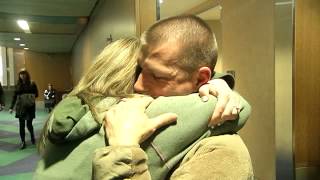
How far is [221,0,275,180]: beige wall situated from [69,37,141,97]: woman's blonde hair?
1833 mm

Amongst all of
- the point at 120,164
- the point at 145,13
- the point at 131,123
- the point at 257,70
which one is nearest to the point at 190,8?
the point at 145,13

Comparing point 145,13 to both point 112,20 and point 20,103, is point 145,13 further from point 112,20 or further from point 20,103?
point 20,103

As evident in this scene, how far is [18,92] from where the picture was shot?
243 inches

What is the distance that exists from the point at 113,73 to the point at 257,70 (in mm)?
2152

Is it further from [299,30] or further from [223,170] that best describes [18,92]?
[223,170]

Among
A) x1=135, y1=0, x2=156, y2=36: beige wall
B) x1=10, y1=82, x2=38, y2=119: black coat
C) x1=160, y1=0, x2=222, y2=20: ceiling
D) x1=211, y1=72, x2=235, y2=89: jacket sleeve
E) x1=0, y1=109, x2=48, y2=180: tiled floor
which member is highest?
x1=160, y1=0, x2=222, y2=20: ceiling

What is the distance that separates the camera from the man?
0.77 m

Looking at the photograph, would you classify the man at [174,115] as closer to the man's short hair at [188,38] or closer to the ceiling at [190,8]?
the man's short hair at [188,38]

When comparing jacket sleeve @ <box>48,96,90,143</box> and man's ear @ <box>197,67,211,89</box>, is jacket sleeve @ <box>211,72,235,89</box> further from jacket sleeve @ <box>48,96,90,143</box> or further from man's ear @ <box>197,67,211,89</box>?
jacket sleeve @ <box>48,96,90,143</box>

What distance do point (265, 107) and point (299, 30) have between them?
2.15 feet

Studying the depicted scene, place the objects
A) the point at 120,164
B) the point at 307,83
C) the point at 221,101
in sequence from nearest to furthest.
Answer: the point at 120,164 → the point at 221,101 → the point at 307,83

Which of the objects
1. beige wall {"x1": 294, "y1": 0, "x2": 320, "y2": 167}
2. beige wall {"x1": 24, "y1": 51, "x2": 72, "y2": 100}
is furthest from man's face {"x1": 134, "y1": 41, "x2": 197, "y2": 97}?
beige wall {"x1": 24, "y1": 51, "x2": 72, "y2": 100}

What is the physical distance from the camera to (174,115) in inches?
32.8

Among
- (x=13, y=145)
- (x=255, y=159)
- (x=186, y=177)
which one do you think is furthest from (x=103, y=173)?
(x=13, y=145)
